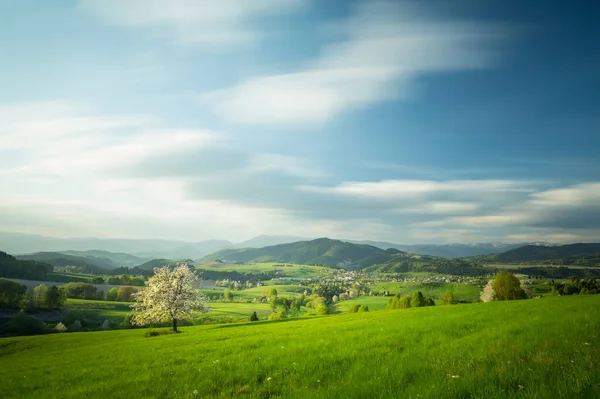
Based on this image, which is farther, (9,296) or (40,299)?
(40,299)

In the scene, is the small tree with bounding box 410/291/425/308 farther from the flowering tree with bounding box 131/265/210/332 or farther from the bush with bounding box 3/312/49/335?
the bush with bounding box 3/312/49/335

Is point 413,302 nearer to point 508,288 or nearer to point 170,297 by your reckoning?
point 508,288

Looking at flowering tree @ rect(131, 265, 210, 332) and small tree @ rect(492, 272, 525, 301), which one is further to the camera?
small tree @ rect(492, 272, 525, 301)

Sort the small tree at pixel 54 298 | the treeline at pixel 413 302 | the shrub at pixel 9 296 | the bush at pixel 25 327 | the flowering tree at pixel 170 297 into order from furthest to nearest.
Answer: the small tree at pixel 54 298
the shrub at pixel 9 296
the bush at pixel 25 327
the treeline at pixel 413 302
the flowering tree at pixel 170 297

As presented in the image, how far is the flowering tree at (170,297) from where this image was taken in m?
71.8

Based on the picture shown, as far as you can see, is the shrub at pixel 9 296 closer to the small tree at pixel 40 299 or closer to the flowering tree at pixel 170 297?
the small tree at pixel 40 299

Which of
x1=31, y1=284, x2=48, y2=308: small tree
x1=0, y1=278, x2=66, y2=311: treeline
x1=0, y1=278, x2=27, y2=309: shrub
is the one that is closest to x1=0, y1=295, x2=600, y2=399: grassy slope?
x1=0, y1=278, x2=66, y2=311: treeline

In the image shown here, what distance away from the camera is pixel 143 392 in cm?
1180

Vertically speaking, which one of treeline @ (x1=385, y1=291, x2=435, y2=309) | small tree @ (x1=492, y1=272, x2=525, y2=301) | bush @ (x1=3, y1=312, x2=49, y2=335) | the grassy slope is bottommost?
bush @ (x1=3, y1=312, x2=49, y2=335)

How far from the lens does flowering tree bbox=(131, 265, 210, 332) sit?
7175 cm

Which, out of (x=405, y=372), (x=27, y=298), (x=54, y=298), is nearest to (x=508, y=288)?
(x=405, y=372)

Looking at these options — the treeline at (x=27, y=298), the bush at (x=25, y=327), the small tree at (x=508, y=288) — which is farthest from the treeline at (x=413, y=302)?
the treeline at (x=27, y=298)

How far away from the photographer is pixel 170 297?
7238 centimetres

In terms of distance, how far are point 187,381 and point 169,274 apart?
68.3 metres
